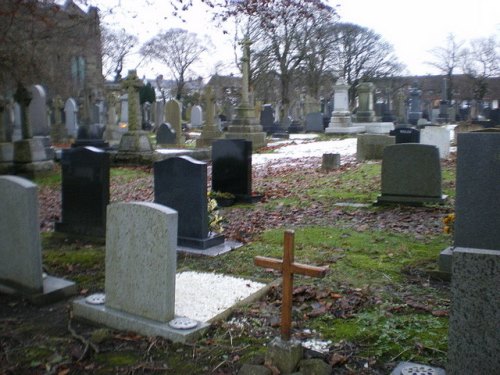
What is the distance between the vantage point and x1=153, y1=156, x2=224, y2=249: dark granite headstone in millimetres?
7059

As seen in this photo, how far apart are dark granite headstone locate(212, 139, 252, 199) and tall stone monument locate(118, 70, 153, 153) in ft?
26.2

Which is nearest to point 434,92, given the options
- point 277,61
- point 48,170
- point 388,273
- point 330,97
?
point 330,97

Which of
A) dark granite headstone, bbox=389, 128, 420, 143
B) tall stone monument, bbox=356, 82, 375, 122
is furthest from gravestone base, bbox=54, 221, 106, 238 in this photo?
tall stone monument, bbox=356, 82, 375, 122

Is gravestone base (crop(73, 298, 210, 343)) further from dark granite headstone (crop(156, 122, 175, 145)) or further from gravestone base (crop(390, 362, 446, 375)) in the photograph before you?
dark granite headstone (crop(156, 122, 175, 145))

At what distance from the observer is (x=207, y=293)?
5.14m

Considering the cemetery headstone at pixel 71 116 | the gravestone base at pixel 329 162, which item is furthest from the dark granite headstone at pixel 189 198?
the cemetery headstone at pixel 71 116

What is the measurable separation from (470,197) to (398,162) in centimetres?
438

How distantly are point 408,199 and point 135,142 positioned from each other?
1080 cm

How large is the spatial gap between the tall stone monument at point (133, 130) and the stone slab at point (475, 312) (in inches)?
616

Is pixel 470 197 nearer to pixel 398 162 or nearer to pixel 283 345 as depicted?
pixel 283 345

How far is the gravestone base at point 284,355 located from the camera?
134 inches

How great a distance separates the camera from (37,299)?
511 cm

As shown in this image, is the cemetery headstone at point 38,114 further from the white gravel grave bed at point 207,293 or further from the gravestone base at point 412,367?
the gravestone base at point 412,367

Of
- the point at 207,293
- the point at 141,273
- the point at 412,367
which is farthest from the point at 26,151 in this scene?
the point at 412,367
